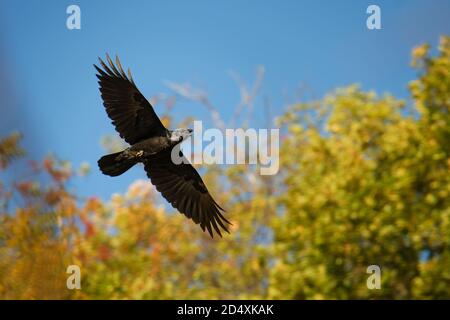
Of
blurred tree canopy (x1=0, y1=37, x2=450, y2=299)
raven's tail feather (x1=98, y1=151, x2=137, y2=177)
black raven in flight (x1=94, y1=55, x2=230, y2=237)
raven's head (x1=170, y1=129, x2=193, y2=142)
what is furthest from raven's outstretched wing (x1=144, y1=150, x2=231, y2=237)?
blurred tree canopy (x1=0, y1=37, x2=450, y2=299)

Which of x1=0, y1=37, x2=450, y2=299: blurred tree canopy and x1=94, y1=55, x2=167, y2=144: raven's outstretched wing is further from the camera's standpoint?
x1=0, y1=37, x2=450, y2=299: blurred tree canopy

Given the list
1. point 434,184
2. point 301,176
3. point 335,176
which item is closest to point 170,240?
point 301,176

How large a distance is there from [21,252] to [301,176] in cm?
1011

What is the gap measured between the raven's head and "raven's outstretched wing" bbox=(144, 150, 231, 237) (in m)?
0.80

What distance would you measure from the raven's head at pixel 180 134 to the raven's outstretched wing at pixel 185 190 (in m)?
0.80

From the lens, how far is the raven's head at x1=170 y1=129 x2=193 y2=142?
A: 6.46 meters

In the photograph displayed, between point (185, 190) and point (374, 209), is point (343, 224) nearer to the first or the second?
point (374, 209)

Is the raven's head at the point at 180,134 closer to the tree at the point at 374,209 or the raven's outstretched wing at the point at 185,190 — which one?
the raven's outstretched wing at the point at 185,190

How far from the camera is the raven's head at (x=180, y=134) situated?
21.2 ft

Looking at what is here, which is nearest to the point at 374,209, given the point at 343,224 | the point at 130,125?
the point at 343,224

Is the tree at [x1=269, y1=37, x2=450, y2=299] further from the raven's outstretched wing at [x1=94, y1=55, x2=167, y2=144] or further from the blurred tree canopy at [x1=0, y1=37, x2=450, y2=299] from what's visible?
the raven's outstretched wing at [x1=94, y1=55, x2=167, y2=144]

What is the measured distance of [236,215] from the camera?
14273 mm

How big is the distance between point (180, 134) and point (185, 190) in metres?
1.23
